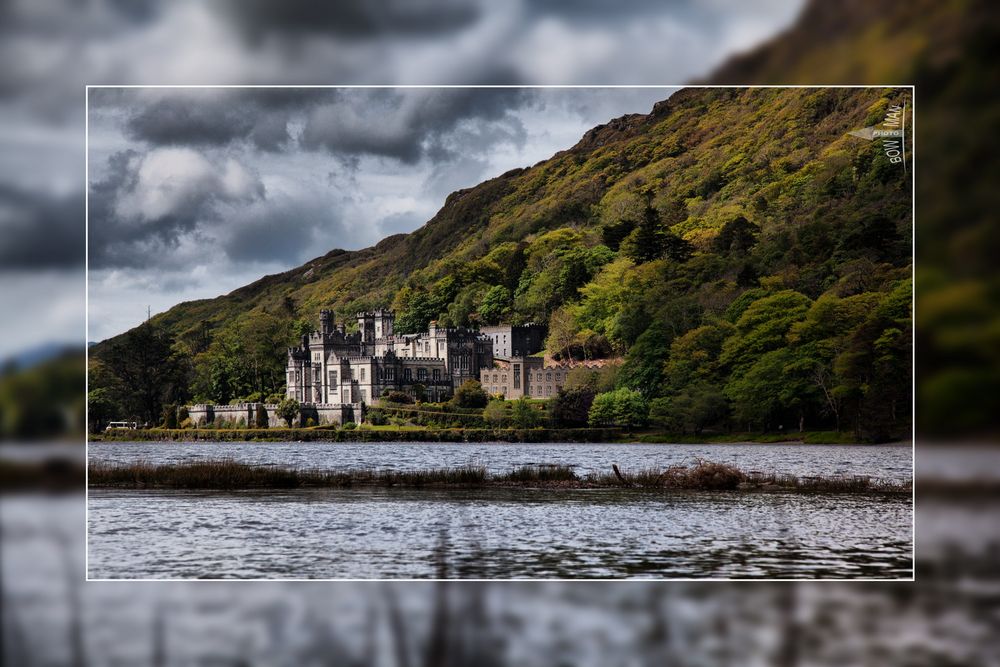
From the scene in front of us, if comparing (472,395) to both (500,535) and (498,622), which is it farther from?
(498,622)

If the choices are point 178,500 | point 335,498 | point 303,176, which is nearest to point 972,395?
point 303,176

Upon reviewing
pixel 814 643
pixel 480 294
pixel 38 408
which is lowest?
pixel 814 643

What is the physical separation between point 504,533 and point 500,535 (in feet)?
0.41

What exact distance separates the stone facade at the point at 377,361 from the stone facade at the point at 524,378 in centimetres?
53

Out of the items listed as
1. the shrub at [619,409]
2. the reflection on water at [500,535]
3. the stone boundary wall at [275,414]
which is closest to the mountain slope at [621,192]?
the stone boundary wall at [275,414]

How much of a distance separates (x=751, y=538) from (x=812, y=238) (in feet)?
34.8

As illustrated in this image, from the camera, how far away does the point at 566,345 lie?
20.5 metres

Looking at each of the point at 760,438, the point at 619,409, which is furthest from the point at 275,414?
the point at 760,438

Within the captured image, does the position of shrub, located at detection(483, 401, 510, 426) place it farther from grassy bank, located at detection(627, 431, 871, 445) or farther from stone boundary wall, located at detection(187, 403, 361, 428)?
stone boundary wall, located at detection(187, 403, 361, 428)

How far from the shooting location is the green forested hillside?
57.2 feet

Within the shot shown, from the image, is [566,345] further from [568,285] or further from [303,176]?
[303,176]

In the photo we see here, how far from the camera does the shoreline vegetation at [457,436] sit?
18891mm

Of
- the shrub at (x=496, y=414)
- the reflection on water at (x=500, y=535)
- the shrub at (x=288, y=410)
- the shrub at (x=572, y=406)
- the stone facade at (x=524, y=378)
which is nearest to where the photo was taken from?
the reflection on water at (x=500, y=535)

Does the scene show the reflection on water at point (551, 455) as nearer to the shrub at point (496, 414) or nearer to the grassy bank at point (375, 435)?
the grassy bank at point (375, 435)
